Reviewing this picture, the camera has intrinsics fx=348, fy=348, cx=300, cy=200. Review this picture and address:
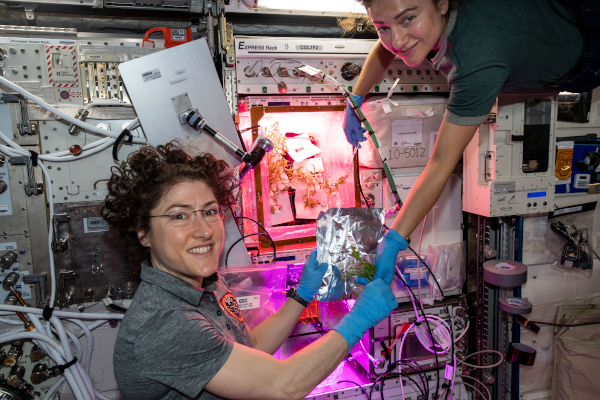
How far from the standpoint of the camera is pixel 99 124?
2391 millimetres

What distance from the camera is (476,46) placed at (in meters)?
1.57

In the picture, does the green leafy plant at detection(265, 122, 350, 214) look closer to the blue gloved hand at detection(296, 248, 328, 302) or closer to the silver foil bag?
the silver foil bag

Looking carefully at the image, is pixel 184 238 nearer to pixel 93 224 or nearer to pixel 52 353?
pixel 93 224

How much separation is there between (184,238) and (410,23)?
1.42 m

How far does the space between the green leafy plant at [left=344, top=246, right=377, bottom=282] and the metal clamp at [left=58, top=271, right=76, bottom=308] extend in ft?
6.07

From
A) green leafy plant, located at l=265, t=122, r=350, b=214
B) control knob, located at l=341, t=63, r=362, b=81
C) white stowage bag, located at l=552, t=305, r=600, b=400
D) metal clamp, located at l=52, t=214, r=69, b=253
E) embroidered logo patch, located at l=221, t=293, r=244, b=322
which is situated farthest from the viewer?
white stowage bag, located at l=552, t=305, r=600, b=400

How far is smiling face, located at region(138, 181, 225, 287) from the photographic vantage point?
1527 millimetres

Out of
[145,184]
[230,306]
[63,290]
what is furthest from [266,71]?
[63,290]

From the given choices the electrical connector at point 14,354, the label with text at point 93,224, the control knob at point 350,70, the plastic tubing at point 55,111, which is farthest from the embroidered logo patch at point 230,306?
the control knob at point 350,70

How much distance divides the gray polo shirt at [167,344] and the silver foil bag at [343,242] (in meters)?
0.74

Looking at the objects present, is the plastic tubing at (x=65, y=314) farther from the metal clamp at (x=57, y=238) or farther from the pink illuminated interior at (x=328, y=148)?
the pink illuminated interior at (x=328, y=148)

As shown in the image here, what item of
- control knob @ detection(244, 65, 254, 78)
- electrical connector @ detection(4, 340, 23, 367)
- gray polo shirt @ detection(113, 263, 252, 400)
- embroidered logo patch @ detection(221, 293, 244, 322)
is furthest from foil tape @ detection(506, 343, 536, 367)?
electrical connector @ detection(4, 340, 23, 367)

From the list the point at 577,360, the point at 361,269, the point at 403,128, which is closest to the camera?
the point at 361,269

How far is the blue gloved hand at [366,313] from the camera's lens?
1564mm
